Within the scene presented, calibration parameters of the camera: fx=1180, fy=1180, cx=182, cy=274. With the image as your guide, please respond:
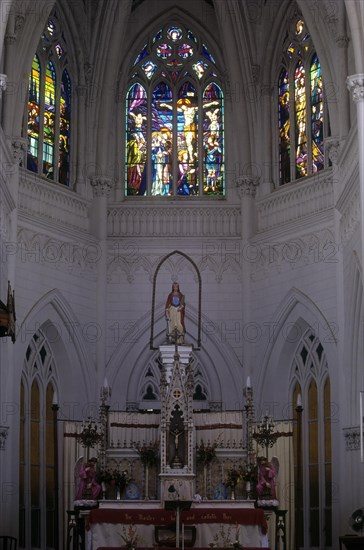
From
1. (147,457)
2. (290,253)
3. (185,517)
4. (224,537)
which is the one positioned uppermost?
(290,253)

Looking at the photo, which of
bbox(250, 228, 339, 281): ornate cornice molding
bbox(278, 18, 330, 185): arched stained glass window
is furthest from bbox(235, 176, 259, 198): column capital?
bbox(250, 228, 339, 281): ornate cornice molding

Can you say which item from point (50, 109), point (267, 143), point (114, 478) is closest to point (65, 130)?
point (50, 109)

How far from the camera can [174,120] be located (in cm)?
3192

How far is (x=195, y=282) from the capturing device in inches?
1185

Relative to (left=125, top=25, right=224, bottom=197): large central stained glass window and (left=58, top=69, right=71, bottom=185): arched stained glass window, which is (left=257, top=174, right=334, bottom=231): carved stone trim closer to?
(left=125, top=25, right=224, bottom=197): large central stained glass window

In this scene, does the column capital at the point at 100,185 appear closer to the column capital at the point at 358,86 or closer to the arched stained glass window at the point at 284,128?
the arched stained glass window at the point at 284,128

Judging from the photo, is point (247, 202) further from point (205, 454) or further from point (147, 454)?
point (147, 454)

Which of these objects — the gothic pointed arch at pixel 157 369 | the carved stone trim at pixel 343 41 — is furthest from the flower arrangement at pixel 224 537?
the carved stone trim at pixel 343 41

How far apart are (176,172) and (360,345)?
26.9ft

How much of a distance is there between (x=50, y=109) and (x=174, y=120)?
142 inches

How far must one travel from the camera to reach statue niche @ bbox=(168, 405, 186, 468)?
24.2 metres

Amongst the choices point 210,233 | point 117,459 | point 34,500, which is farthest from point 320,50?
point 34,500

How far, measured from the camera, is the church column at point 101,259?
2928cm

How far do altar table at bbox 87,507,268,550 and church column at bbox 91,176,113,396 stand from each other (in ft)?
23.7
